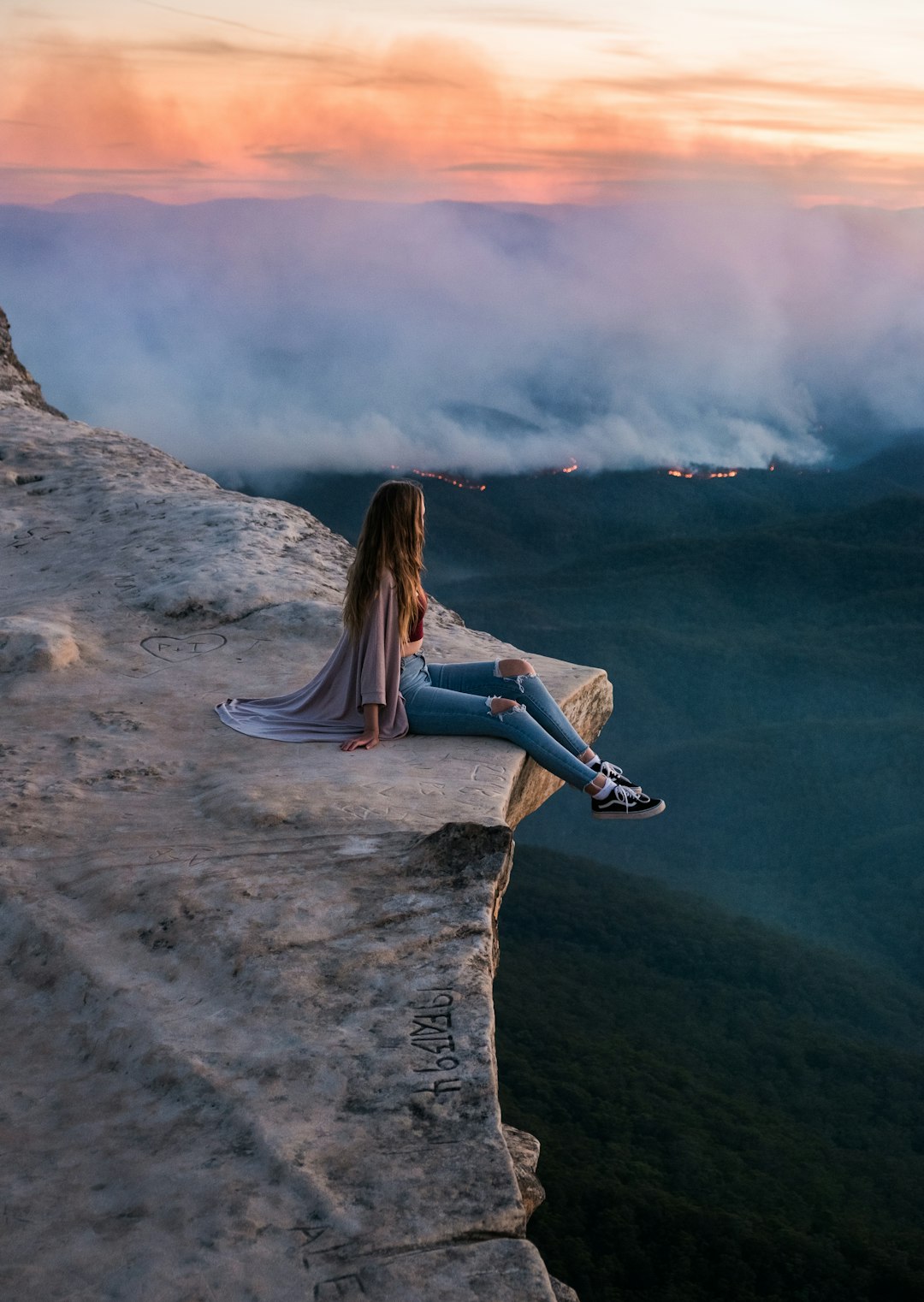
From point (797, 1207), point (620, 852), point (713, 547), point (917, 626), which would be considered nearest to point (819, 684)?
point (917, 626)

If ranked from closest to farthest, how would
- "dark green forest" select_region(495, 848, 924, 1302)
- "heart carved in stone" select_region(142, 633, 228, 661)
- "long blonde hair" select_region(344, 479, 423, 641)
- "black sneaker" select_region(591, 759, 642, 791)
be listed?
"long blonde hair" select_region(344, 479, 423, 641), "black sneaker" select_region(591, 759, 642, 791), "heart carved in stone" select_region(142, 633, 228, 661), "dark green forest" select_region(495, 848, 924, 1302)

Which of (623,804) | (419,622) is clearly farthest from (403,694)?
(623,804)

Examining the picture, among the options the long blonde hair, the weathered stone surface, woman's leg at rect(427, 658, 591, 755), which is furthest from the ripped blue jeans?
the weathered stone surface

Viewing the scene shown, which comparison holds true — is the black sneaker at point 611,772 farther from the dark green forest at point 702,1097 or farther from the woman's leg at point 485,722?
the dark green forest at point 702,1097

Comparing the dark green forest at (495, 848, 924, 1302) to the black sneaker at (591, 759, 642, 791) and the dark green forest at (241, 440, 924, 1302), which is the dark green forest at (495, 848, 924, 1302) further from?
the black sneaker at (591, 759, 642, 791)

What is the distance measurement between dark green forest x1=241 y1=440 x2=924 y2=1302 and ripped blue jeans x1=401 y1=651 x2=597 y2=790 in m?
5.48

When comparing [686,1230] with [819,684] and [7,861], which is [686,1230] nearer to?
[7,861]

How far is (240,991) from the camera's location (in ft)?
16.0

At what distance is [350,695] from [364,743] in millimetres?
356

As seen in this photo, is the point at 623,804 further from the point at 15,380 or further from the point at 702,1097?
the point at 702,1097

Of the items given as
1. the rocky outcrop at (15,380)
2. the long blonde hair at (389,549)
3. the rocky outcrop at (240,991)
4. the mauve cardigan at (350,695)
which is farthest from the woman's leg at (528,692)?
the rocky outcrop at (15,380)

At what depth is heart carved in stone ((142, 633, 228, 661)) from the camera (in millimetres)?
9039

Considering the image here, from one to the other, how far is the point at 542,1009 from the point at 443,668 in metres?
64.6

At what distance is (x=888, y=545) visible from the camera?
180 m
